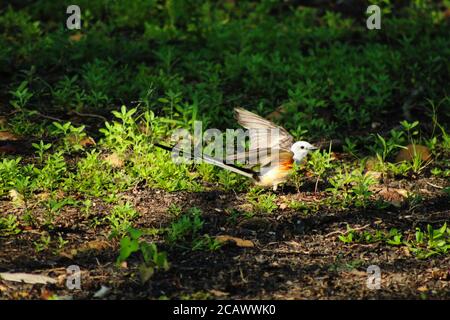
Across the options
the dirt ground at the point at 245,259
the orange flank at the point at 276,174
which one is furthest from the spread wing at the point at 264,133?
the dirt ground at the point at 245,259

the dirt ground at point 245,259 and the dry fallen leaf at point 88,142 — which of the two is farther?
the dry fallen leaf at point 88,142

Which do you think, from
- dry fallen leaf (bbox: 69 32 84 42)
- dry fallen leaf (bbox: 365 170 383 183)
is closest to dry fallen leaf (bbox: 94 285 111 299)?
dry fallen leaf (bbox: 365 170 383 183)

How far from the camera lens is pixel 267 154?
5.48 metres

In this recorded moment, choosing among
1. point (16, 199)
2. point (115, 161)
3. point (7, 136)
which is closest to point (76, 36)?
point (7, 136)

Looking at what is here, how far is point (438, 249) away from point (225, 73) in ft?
10.4

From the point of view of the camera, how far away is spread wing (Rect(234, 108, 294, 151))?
18.1 ft

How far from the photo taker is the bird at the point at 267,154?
17.8 feet

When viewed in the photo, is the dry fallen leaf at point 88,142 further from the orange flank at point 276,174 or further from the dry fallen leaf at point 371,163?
the dry fallen leaf at point 371,163

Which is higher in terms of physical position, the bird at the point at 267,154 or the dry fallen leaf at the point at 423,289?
the bird at the point at 267,154

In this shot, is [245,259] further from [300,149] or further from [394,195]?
[394,195]

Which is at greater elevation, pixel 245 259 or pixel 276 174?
pixel 276 174

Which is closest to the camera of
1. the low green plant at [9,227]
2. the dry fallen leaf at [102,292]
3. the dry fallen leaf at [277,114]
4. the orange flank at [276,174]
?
the dry fallen leaf at [102,292]

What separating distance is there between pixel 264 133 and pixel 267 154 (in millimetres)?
170

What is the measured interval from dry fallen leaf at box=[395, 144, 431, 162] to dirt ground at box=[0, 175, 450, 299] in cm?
60
